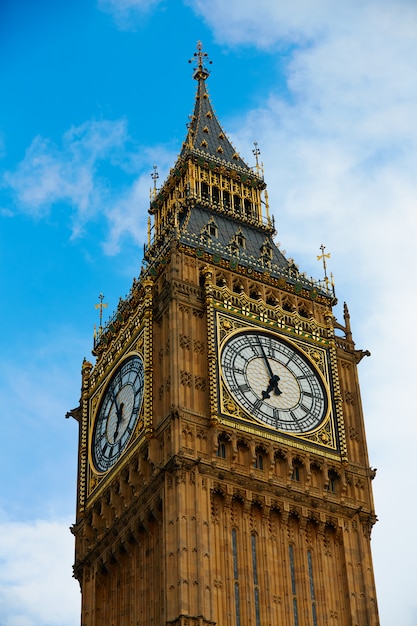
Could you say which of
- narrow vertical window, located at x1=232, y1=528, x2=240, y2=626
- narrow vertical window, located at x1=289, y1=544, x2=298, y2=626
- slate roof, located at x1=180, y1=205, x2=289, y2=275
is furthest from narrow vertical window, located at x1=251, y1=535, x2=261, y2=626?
slate roof, located at x1=180, y1=205, x2=289, y2=275

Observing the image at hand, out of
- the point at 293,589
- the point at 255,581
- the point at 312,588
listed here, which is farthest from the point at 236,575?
the point at 312,588

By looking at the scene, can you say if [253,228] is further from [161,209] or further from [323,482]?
[323,482]

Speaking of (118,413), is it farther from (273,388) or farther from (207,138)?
(207,138)

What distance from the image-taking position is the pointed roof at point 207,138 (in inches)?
2874

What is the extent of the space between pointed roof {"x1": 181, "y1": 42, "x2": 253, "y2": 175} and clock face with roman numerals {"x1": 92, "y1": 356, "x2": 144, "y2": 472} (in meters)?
14.9

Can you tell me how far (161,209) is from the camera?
72.4 m

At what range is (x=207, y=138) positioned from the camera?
245ft

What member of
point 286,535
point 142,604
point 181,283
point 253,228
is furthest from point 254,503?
point 253,228

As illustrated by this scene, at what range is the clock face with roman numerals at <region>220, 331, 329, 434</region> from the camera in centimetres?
5856

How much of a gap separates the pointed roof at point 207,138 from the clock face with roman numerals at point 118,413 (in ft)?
48.8

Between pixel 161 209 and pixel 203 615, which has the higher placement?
pixel 161 209

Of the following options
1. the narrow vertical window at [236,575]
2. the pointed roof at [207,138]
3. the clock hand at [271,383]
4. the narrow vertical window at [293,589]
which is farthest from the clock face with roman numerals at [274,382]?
the pointed roof at [207,138]

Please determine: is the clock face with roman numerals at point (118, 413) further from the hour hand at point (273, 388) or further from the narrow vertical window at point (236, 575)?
the narrow vertical window at point (236, 575)

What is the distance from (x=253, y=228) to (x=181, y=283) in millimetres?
9800
